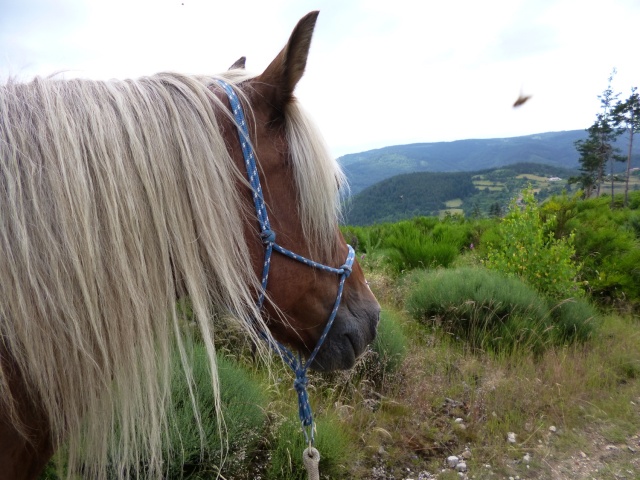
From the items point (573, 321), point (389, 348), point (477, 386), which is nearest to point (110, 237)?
point (389, 348)

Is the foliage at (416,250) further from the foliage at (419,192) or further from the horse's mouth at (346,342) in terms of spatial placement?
the foliage at (419,192)

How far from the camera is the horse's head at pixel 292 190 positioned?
41.6 inches

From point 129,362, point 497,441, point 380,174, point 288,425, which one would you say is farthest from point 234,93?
point 380,174

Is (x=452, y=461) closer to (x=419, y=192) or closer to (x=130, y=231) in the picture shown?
(x=130, y=231)

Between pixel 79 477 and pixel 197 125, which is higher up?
pixel 197 125

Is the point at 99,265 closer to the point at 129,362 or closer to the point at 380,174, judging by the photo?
the point at 129,362

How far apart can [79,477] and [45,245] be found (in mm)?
973

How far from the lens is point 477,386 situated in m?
3.05

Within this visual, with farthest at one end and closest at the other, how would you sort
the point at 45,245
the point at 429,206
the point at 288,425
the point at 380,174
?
the point at 380,174 < the point at 429,206 < the point at 288,425 < the point at 45,245

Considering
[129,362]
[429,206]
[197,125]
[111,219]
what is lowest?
[429,206]

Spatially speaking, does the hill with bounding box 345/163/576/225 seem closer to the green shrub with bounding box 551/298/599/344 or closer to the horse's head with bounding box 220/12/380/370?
the green shrub with bounding box 551/298/599/344

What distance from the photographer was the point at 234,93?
1064 millimetres

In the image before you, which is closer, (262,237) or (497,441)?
(262,237)

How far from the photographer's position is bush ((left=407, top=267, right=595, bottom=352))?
12.0 ft
